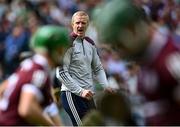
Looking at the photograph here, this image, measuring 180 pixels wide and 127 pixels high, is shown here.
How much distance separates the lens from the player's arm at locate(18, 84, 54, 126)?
5387 mm

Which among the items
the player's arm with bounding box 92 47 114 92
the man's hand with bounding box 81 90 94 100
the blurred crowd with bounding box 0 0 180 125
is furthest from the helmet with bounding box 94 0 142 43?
the blurred crowd with bounding box 0 0 180 125

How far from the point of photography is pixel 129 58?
15.4 ft

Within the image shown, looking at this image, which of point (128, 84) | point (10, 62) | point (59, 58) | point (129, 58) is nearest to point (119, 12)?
point (129, 58)

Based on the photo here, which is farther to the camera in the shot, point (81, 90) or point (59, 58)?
point (81, 90)

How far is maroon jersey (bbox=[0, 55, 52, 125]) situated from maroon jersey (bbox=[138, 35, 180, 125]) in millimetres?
973

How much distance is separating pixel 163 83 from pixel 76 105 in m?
4.13

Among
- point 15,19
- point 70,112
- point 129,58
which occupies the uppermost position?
point 15,19

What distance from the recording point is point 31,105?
17.7 feet

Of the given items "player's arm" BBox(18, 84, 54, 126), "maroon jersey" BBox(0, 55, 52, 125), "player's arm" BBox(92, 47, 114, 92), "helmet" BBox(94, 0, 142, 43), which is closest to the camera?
"helmet" BBox(94, 0, 142, 43)

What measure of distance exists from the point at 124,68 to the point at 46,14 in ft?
15.1

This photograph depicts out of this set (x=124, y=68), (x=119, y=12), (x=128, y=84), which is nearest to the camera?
(x=119, y=12)

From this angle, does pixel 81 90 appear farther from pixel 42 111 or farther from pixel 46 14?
pixel 46 14

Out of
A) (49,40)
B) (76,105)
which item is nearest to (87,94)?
(76,105)

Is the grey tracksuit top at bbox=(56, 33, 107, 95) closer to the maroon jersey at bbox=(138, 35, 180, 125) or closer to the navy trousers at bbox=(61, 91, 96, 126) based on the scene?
the navy trousers at bbox=(61, 91, 96, 126)
